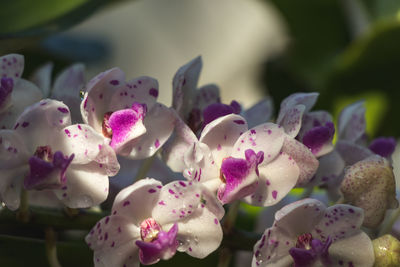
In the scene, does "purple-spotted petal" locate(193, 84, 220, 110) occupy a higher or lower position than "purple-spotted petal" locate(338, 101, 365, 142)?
higher


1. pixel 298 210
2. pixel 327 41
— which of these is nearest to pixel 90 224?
pixel 298 210

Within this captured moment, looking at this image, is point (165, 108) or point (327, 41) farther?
point (327, 41)

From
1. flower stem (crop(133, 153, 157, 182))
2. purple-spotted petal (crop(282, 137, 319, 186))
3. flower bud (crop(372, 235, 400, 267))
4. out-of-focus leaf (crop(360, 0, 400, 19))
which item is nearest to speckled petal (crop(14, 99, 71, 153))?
flower stem (crop(133, 153, 157, 182))

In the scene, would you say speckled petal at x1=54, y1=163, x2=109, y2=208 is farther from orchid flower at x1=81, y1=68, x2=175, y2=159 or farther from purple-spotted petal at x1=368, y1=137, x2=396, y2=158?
purple-spotted petal at x1=368, y1=137, x2=396, y2=158

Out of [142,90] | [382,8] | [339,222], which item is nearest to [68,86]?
[142,90]

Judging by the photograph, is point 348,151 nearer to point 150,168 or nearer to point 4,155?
point 150,168

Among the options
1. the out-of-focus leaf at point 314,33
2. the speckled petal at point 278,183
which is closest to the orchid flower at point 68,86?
the speckled petal at point 278,183

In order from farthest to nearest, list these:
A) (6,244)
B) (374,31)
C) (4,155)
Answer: (374,31)
(6,244)
(4,155)
